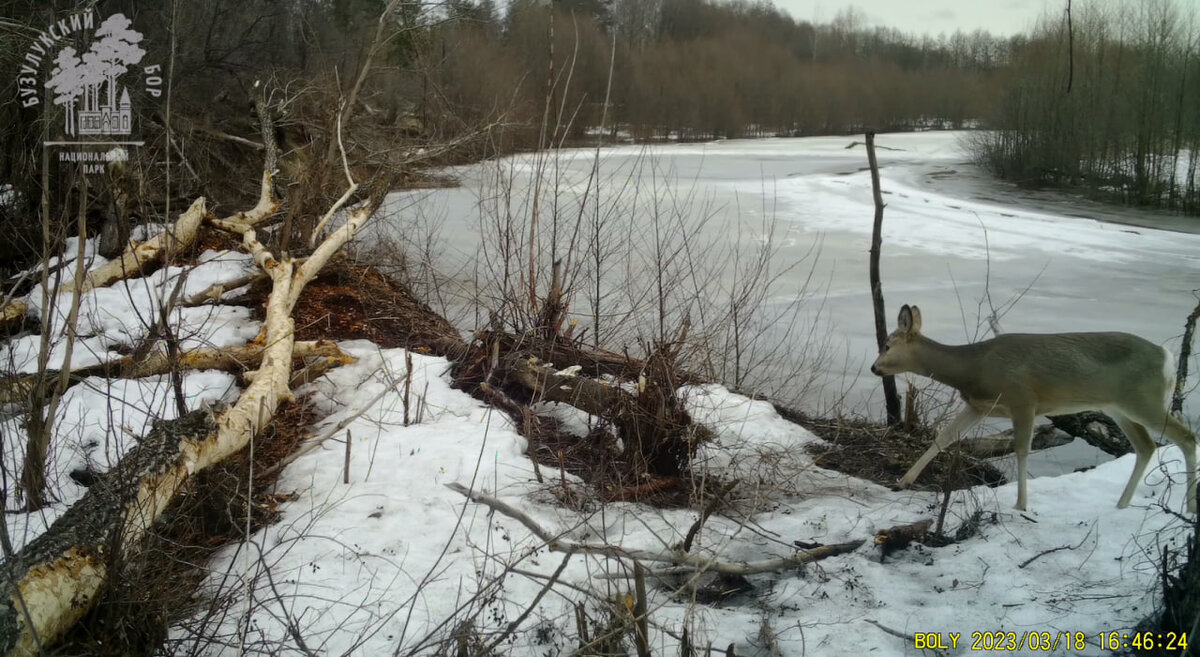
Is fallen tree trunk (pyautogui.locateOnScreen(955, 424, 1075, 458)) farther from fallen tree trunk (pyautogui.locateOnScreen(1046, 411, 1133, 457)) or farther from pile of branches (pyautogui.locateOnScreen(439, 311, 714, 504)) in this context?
pile of branches (pyautogui.locateOnScreen(439, 311, 714, 504))

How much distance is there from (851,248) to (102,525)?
10.5m

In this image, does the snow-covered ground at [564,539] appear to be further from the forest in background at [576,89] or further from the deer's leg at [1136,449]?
the forest in background at [576,89]

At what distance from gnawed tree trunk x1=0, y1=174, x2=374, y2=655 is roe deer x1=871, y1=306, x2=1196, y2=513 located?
Result: 12.6 feet

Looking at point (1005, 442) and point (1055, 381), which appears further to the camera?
point (1005, 442)

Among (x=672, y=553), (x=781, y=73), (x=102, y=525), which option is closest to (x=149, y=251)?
(x=102, y=525)

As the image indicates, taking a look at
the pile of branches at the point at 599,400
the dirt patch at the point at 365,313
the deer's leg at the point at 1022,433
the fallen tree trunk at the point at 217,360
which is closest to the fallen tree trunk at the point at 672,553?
the pile of branches at the point at 599,400

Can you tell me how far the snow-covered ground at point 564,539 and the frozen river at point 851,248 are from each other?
0.79 metres

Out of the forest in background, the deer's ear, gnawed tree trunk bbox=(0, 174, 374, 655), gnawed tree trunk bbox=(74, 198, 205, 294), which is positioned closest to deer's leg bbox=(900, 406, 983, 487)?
the deer's ear

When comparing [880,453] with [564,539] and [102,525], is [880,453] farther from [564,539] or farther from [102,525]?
[102,525]

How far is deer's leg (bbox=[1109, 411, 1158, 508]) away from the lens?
412cm

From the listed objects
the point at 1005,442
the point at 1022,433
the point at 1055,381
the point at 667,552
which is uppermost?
the point at 1055,381

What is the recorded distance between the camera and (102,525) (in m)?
2.92

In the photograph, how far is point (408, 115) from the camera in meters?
11.1

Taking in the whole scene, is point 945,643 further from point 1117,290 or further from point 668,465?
point 1117,290
